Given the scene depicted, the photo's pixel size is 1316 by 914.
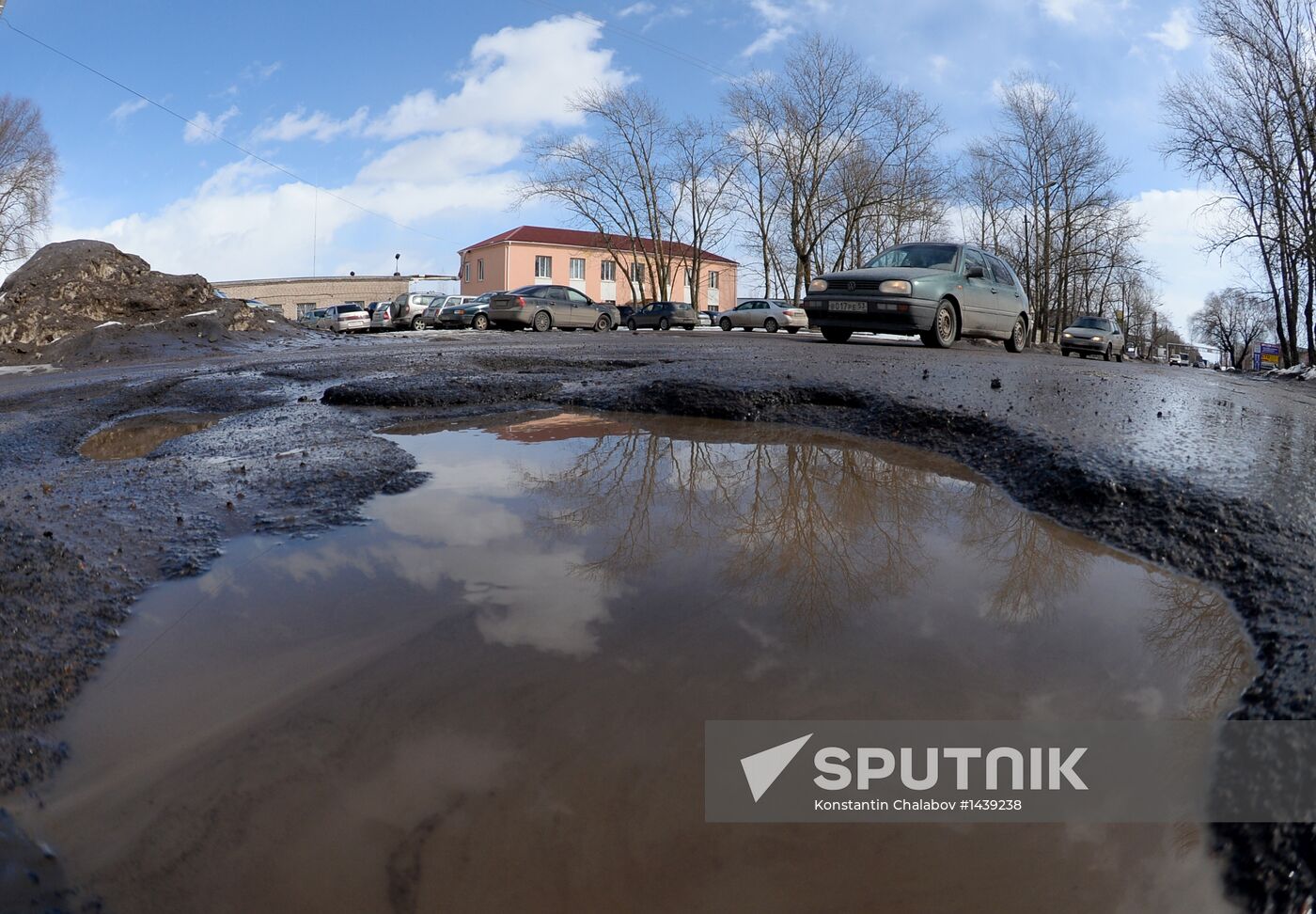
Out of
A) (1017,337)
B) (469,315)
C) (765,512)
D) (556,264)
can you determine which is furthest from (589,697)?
(556,264)

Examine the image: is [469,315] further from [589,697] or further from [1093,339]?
[589,697]

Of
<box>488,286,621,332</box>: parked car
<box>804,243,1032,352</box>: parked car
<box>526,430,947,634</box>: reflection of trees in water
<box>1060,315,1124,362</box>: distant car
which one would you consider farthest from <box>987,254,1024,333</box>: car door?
<box>488,286,621,332</box>: parked car

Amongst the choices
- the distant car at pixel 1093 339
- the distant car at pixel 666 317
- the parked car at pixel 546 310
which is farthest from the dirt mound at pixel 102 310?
the distant car at pixel 1093 339

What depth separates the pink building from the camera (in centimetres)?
5569

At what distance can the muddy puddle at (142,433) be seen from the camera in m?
4.36

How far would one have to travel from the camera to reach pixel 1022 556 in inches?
100

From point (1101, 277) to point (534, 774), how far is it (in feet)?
192

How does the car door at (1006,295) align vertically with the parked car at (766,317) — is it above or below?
below

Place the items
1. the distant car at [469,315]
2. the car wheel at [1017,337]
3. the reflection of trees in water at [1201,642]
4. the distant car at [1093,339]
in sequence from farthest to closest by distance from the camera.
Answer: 1. the distant car at [469,315]
2. the distant car at [1093,339]
3. the car wheel at [1017,337]
4. the reflection of trees in water at [1201,642]

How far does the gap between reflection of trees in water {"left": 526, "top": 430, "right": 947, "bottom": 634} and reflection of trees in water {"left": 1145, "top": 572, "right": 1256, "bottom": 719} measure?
64 centimetres

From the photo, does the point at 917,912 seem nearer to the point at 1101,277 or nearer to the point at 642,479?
the point at 642,479

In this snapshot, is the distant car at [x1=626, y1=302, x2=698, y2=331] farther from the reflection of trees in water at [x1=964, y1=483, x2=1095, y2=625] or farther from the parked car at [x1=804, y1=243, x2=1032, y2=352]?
the reflection of trees in water at [x1=964, y1=483, x2=1095, y2=625]

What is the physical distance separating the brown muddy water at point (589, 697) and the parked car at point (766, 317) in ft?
98.3

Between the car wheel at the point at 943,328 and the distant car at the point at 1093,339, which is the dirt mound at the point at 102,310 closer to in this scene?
the car wheel at the point at 943,328
